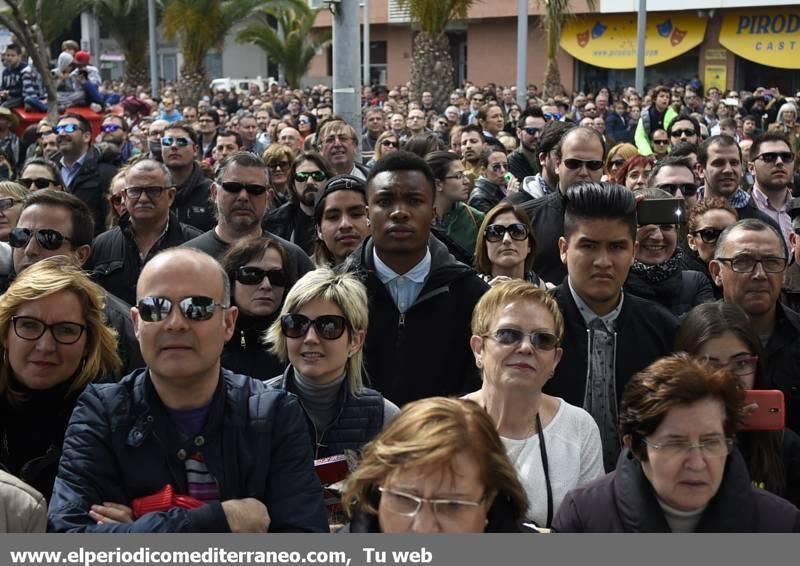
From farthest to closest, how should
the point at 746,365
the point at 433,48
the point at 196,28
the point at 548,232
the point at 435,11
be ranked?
the point at 196,28, the point at 433,48, the point at 435,11, the point at 548,232, the point at 746,365

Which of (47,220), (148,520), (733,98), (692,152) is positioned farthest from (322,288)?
(733,98)

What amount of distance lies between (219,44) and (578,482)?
1072 inches

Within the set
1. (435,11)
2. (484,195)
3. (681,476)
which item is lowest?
(681,476)

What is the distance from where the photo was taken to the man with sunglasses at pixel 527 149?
34.4ft

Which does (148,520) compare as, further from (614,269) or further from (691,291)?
(691,291)

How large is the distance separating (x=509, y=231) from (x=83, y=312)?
2.70 meters

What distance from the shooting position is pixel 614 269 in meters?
4.59

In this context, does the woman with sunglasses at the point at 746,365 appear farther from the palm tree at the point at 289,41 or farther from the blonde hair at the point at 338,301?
the palm tree at the point at 289,41

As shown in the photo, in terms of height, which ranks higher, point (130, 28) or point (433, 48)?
point (130, 28)

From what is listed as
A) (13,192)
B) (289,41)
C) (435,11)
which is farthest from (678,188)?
(289,41)

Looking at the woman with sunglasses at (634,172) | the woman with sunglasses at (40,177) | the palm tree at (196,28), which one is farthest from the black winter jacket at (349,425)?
the palm tree at (196,28)

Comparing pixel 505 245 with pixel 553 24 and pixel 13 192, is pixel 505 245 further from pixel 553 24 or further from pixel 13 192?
pixel 553 24

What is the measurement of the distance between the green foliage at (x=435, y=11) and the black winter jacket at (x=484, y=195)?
16.9 metres

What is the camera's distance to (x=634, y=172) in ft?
26.7
